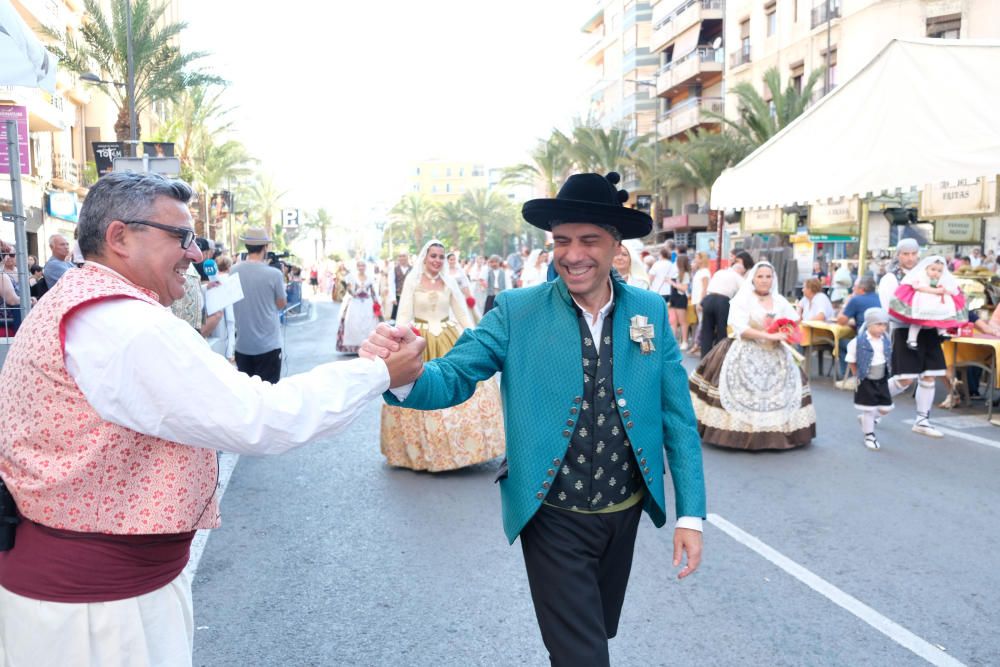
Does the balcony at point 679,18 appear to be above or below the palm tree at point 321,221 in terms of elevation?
above

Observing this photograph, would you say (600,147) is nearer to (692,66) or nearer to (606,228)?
(692,66)

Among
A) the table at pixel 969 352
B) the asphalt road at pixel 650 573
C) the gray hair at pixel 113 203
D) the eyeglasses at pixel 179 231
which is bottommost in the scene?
the asphalt road at pixel 650 573

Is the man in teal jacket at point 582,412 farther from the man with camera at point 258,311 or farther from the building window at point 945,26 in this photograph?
the building window at point 945,26

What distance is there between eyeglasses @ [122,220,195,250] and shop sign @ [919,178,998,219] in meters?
9.31

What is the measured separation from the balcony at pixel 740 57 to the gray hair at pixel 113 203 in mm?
42474

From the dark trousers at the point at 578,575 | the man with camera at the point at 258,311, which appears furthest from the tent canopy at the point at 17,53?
the man with camera at the point at 258,311

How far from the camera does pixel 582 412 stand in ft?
8.96

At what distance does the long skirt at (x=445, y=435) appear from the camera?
699cm

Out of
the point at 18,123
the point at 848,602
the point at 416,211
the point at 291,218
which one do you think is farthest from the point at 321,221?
the point at 848,602

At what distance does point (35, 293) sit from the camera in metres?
11.2

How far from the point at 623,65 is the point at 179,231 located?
5914cm

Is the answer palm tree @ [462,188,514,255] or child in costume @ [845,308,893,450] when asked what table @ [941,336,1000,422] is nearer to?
child in costume @ [845,308,893,450]

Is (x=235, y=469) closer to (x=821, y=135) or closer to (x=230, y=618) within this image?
(x=230, y=618)

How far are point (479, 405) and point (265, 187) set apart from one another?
54860 mm
